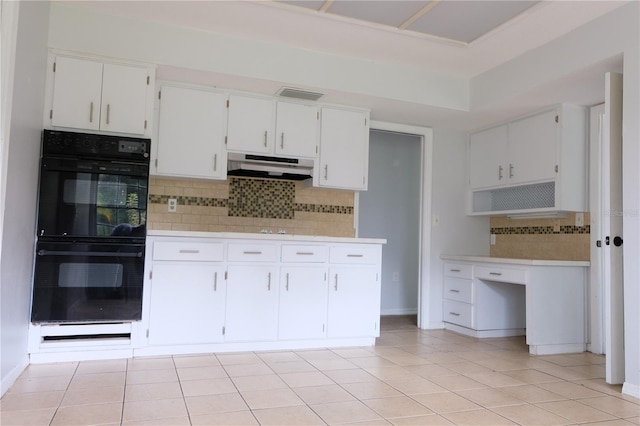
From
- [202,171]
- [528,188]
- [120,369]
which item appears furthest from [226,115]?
[528,188]

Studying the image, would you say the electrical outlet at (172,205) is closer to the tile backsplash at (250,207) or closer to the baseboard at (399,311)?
the tile backsplash at (250,207)

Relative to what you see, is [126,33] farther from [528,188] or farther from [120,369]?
[528,188]

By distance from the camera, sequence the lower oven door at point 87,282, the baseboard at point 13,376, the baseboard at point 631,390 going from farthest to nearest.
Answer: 1. the lower oven door at point 87,282
2. the baseboard at point 631,390
3. the baseboard at point 13,376

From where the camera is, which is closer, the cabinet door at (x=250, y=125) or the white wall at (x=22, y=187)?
the white wall at (x=22, y=187)

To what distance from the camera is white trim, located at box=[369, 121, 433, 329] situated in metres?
5.03

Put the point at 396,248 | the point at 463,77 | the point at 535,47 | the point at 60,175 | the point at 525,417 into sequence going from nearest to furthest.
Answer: the point at 525,417 → the point at 60,175 → the point at 535,47 → the point at 463,77 → the point at 396,248

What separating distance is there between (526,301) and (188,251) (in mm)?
2714

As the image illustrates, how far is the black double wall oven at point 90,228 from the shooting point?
10.5 feet

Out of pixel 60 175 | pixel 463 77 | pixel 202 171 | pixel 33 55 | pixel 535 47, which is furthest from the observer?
pixel 463 77

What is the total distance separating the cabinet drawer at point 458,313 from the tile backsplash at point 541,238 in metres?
0.78

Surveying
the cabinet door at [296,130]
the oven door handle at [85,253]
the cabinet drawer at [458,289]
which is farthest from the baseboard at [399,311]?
the oven door handle at [85,253]

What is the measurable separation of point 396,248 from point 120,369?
12.8 ft

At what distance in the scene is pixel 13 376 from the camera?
2.75 m

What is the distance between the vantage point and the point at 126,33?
3477 mm
